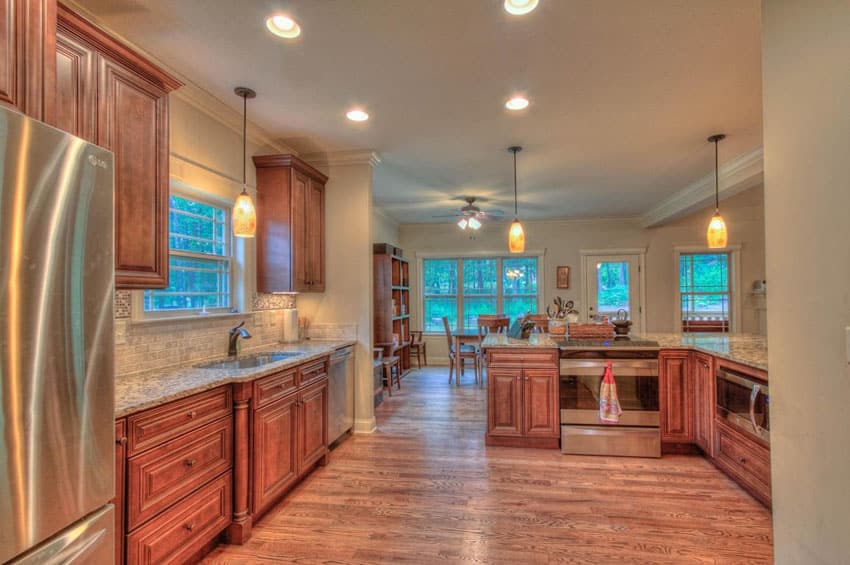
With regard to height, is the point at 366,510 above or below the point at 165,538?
below

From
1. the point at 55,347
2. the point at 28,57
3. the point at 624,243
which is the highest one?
the point at 624,243

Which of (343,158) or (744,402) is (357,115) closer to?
(343,158)

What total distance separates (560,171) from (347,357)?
2971 mm

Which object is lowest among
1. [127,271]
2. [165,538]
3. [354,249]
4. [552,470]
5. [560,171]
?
[552,470]

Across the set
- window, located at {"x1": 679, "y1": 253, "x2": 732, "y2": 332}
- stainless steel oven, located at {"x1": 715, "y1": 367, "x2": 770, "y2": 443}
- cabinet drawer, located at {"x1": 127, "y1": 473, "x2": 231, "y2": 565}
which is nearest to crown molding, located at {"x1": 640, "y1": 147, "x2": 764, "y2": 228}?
window, located at {"x1": 679, "y1": 253, "x2": 732, "y2": 332}

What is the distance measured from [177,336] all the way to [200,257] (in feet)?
1.95

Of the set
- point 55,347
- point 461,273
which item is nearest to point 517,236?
point 55,347

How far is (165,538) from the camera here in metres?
1.84

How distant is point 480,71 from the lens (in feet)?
8.20

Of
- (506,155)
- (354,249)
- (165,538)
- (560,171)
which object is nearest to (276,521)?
(165,538)

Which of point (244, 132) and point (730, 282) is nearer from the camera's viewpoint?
point (244, 132)

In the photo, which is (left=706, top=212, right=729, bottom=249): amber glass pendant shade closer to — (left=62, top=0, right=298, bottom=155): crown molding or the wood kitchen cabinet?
the wood kitchen cabinet

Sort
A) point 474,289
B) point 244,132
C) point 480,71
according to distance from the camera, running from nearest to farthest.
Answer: point 480,71, point 244,132, point 474,289

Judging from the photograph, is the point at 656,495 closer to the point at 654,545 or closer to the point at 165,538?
the point at 654,545
